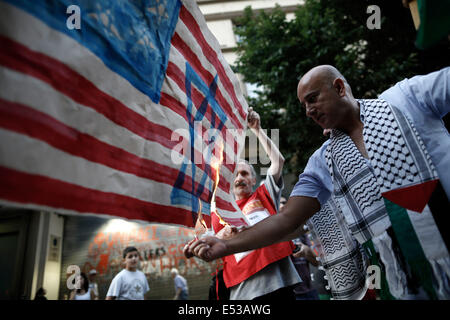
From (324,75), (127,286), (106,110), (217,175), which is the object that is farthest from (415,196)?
(127,286)

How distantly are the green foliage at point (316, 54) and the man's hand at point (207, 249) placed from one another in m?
6.13

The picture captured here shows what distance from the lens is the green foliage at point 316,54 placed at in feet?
21.9

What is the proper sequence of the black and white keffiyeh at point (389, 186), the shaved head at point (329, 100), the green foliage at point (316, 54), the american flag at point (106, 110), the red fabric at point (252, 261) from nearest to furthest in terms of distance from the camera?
the american flag at point (106, 110) → the black and white keffiyeh at point (389, 186) → the shaved head at point (329, 100) → the red fabric at point (252, 261) → the green foliage at point (316, 54)

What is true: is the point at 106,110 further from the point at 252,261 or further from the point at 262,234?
the point at 252,261

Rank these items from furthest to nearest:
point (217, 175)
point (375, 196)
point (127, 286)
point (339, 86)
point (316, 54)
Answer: point (316, 54) → point (127, 286) → point (339, 86) → point (217, 175) → point (375, 196)

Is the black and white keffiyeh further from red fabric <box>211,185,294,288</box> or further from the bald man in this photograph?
red fabric <box>211,185,294,288</box>

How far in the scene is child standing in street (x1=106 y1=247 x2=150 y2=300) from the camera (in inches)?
153

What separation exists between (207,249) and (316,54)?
23.1 feet

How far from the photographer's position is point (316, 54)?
6980 millimetres

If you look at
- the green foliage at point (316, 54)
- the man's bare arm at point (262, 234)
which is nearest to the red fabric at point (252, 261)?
the man's bare arm at point (262, 234)

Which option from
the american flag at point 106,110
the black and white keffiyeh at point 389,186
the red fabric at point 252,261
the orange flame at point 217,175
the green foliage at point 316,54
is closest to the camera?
the american flag at point 106,110

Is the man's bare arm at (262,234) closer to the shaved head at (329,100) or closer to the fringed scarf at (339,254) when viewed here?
the fringed scarf at (339,254)

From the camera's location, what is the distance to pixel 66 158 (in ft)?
2.35
